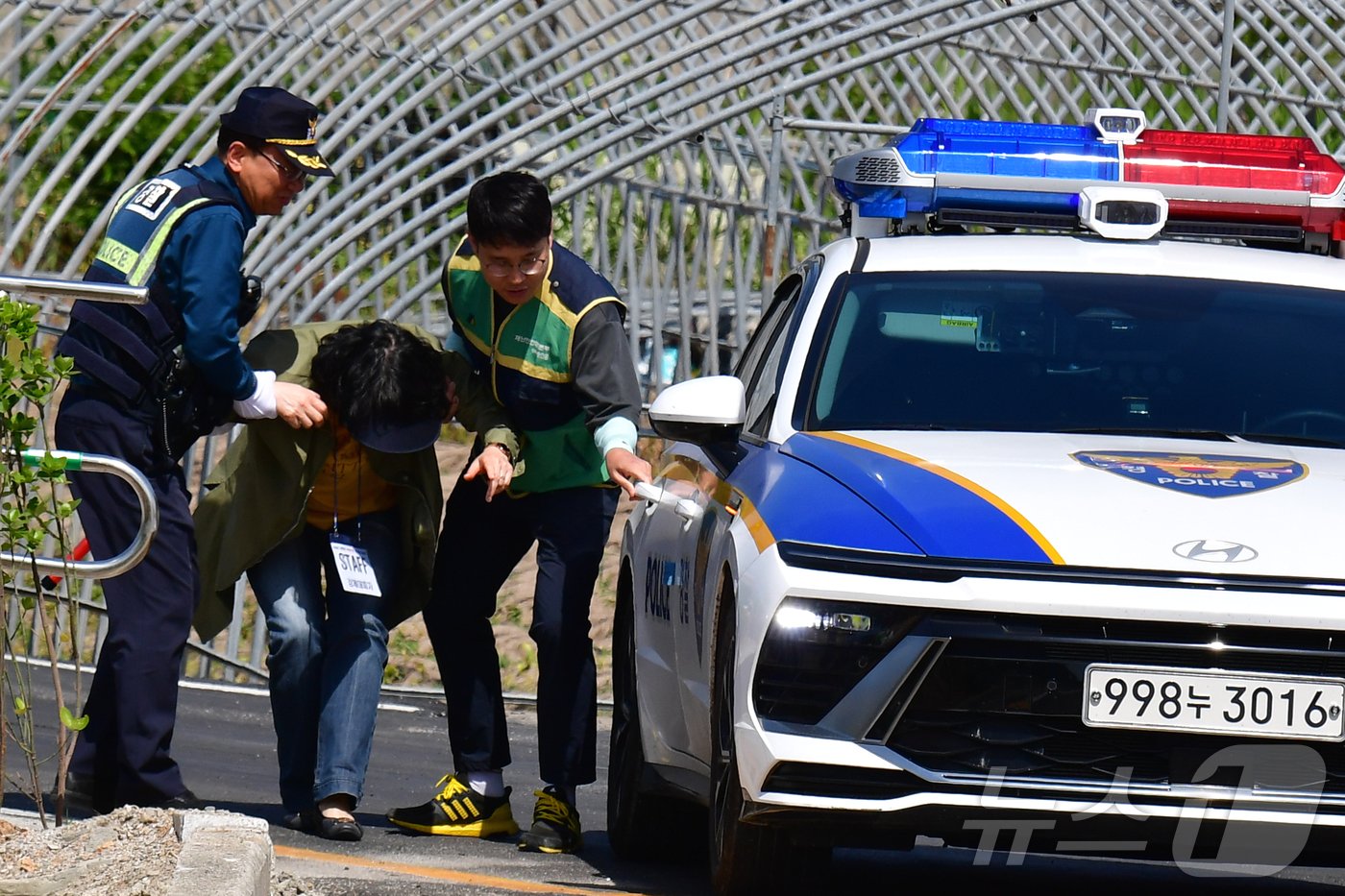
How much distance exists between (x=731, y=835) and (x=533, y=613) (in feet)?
6.44

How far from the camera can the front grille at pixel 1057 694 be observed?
422 cm

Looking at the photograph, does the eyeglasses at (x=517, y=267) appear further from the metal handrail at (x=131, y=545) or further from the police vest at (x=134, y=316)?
the metal handrail at (x=131, y=545)

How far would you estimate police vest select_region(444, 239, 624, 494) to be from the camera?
6.46 metres

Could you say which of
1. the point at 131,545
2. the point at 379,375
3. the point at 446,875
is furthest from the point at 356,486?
the point at 446,875

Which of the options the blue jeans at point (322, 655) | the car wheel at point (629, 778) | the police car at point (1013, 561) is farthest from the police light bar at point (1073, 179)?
the blue jeans at point (322, 655)

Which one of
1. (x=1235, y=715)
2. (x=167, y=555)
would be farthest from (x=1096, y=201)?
(x=167, y=555)

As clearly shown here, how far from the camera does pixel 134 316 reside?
6.09 metres

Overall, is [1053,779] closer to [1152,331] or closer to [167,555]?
[1152,331]

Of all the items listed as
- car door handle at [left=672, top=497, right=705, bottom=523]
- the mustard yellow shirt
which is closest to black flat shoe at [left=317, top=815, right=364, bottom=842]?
the mustard yellow shirt

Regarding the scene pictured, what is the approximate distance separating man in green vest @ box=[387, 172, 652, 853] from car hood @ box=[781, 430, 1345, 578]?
156cm

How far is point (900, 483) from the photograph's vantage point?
458 centimetres

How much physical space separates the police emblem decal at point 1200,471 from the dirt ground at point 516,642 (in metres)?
7.74

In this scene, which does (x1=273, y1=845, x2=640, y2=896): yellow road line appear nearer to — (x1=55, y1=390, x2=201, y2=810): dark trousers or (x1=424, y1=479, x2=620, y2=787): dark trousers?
(x1=55, y1=390, x2=201, y2=810): dark trousers

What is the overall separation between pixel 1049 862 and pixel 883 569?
275 cm
